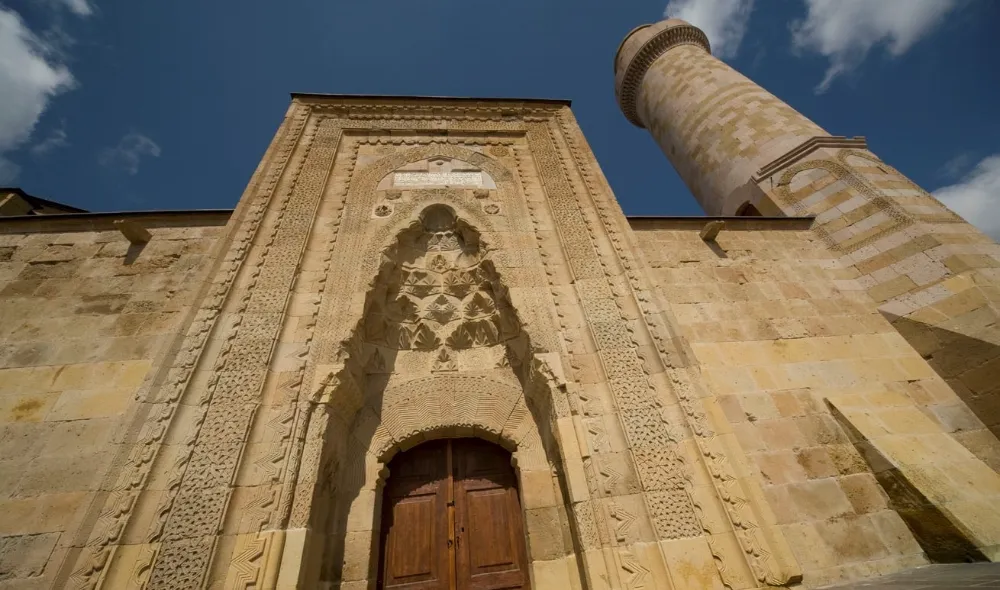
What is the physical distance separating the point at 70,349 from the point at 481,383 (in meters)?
3.98

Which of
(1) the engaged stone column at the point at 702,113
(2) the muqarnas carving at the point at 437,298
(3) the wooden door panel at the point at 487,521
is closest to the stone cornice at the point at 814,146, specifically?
(1) the engaged stone column at the point at 702,113

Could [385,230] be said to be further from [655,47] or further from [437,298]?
[655,47]

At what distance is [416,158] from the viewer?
5559 mm

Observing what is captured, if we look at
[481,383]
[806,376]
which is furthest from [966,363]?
[481,383]

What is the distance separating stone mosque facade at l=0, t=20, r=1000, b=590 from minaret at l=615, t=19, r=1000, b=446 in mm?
49

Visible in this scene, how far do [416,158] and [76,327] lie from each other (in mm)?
4084

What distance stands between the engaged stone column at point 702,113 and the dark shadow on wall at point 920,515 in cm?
497

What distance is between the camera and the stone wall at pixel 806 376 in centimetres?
340

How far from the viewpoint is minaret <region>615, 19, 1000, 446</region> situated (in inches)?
175

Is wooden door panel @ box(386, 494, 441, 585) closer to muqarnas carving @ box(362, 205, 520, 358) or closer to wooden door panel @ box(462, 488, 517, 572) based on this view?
wooden door panel @ box(462, 488, 517, 572)

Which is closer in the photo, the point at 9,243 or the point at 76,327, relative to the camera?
the point at 76,327

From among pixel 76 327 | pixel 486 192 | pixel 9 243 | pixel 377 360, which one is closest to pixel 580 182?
pixel 486 192

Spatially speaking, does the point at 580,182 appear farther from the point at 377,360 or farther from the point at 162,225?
the point at 162,225

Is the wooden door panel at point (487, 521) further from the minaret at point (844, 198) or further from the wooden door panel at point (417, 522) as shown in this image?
the minaret at point (844, 198)
